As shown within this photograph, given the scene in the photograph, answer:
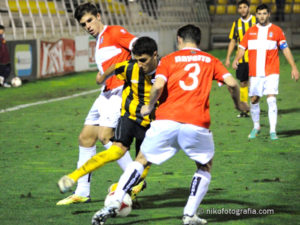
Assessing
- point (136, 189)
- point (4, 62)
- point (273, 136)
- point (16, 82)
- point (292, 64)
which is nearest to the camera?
point (136, 189)

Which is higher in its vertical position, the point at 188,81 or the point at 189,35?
the point at 189,35

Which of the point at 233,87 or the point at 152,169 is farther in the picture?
the point at 152,169

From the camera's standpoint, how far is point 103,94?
21.6ft

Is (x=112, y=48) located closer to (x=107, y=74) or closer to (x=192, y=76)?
(x=107, y=74)

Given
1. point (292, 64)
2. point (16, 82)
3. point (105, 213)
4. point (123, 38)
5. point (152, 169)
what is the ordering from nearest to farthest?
point (105, 213) → point (123, 38) → point (152, 169) → point (292, 64) → point (16, 82)

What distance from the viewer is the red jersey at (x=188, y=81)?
5.26 meters

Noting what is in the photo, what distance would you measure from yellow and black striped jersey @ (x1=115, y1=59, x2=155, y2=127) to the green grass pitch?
860mm

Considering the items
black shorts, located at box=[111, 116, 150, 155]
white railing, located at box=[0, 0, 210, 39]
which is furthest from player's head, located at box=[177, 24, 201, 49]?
white railing, located at box=[0, 0, 210, 39]

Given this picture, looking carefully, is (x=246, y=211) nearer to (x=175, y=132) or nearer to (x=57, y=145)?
(x=175, y=132)

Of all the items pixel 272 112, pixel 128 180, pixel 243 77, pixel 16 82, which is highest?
pixel 128 180

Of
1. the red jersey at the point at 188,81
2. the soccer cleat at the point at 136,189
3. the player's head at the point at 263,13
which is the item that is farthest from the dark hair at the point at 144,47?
the player's head at the point at 263,13

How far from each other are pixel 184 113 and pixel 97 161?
2.73ft

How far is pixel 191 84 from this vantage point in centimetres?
527

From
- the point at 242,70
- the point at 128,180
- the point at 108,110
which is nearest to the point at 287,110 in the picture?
the point at 242,70
